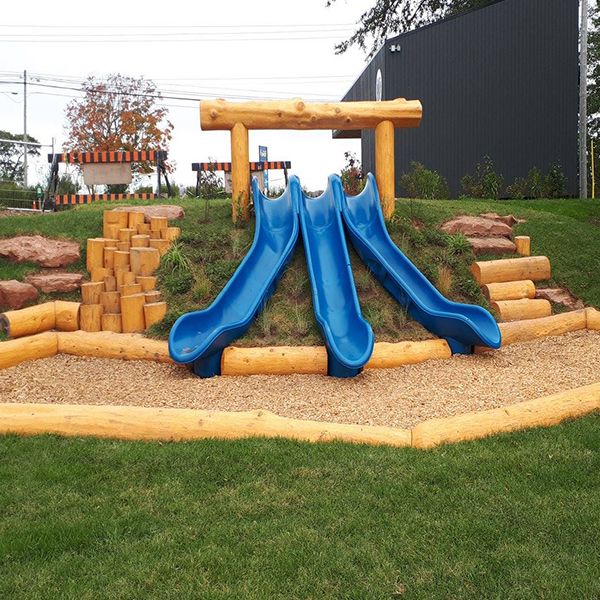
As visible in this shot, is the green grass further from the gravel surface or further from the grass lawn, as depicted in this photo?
the grass lawn

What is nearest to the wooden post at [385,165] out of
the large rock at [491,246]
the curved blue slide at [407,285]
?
the curved blue slide at [407,285]

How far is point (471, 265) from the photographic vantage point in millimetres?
9344

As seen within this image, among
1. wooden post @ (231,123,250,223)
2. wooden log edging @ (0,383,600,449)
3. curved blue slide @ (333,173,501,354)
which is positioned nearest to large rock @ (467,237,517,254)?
curved blue slide @ (333,173,501,354)

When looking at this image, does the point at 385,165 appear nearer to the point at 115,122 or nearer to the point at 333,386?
the point at 333,386

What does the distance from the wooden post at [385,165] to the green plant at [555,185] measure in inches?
292

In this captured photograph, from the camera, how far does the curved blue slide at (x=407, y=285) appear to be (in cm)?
717

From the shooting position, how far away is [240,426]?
468 centimetres

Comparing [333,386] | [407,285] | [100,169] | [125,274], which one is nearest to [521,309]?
[407,285]

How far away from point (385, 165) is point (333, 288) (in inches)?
119

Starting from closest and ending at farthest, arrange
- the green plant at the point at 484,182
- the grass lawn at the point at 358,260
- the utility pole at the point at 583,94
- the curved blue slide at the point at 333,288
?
1. the curved blue slide at the point at 333,288
2. the grass lawn at the point at 358,260
3. the green plant at the point at 484,182
4. the utility pole at the point at 583,94

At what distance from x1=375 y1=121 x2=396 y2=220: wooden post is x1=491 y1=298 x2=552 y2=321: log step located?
2233 mm

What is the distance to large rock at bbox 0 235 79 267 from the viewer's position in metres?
9.05

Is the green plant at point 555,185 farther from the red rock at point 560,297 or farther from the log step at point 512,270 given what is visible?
the red rock at point 560,297

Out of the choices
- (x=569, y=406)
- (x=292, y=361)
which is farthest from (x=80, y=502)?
(x=569, y=406)
